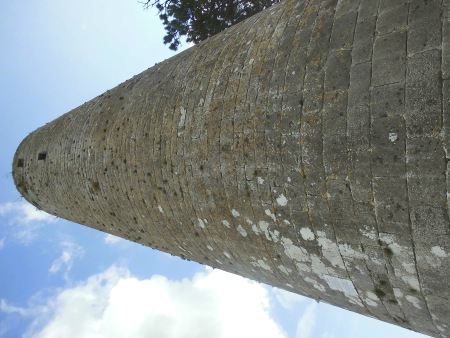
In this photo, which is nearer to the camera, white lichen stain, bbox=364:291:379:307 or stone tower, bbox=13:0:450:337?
stone tower, bbox=13:0:450:337

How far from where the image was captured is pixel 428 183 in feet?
8.72

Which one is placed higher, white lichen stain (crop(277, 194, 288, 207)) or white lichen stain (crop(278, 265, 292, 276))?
white lichen stain (crop(277, 194, 288, 207))

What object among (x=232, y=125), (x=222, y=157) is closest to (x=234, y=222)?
(x=222, y=157)

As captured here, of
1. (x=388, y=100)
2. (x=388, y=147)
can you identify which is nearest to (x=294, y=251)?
(x=388, y=147)

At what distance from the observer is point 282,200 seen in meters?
3.70

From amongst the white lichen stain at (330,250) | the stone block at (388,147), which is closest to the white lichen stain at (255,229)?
the white lichen stain at (330,250)

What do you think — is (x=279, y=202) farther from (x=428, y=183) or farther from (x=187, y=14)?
(x=187, y=14)

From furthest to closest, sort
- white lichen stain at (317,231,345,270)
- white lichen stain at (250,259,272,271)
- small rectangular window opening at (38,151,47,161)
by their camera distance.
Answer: small rectangular window opening at (38,151,47,161) → white lichen stain at (250,259,272,271) → white lichen stain at (317,231,345,270)

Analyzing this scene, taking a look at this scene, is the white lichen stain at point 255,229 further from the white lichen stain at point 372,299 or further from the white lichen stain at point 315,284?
the white lichen stain at point 372,299

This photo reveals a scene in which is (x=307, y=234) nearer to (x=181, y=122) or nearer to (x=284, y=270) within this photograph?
→ (x=284, y=270)

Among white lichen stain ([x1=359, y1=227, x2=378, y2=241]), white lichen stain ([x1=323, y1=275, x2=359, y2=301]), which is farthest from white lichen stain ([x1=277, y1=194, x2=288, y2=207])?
white lichen stain ([x1=323, y1=275, x2=359, y2=301])

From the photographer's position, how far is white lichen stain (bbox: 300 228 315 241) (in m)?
3.62

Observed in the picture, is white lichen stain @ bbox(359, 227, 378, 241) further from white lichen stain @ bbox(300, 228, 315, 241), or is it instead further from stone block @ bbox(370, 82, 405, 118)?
stone block @ bbox(370, 82, 405, 118)

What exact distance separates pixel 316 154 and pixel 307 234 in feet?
2.65
